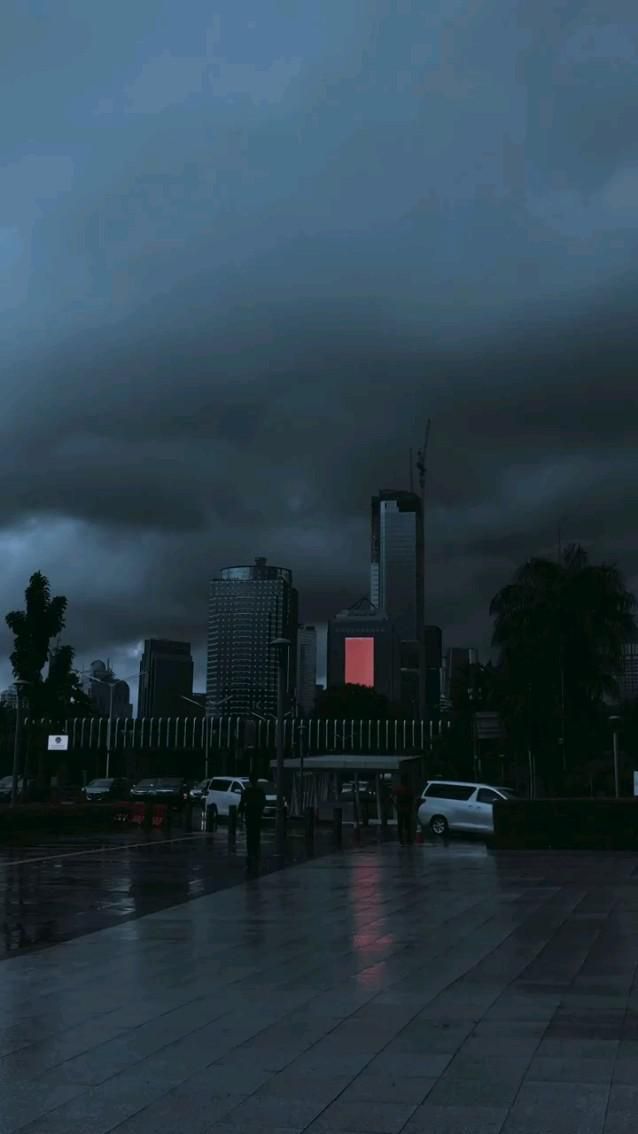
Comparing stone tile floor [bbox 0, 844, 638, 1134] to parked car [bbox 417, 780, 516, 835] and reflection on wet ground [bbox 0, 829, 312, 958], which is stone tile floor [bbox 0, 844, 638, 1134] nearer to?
reflection on wet ground [bbox 0, 829, 312, 958]

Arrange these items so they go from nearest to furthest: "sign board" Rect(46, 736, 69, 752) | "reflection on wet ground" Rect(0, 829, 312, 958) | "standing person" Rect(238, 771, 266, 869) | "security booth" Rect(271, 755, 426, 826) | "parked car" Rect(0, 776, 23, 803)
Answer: "reflection on wet ground" Rect(0, 829, 312, 958)
"standing person" Rect(238, 771, 266, 869)
"security booth" Rect(271, 755, 426, 826)
"parked car" Rect(0, 776, 23, 803)
"sign board" Rect(46, 736, 69, 752)

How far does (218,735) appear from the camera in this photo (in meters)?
83.1

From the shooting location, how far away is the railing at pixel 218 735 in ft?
262

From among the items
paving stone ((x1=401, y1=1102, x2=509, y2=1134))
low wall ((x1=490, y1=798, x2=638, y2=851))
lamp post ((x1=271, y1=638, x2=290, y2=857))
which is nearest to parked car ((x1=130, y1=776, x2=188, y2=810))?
lamp post ((x1=271, y1=638, x2=290, y2=857))

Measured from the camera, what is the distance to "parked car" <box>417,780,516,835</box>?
33.0 meters

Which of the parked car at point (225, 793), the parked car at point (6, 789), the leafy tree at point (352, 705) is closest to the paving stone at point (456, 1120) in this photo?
the parked car at point (225, 793)

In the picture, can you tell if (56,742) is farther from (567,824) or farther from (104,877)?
(104,877)

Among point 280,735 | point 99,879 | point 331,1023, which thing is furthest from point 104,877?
point 331,1023

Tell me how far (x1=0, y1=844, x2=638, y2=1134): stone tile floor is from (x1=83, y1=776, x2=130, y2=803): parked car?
42.4 meters

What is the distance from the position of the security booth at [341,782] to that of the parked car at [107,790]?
10218 mm

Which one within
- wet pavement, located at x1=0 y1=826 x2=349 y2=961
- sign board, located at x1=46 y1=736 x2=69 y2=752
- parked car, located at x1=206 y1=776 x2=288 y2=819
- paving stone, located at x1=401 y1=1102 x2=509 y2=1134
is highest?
sign board, located at x1=46 y1=736 x2=69 y2=752

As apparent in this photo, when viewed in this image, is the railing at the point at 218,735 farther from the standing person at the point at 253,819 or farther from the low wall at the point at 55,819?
the standing person at the point at 253,819

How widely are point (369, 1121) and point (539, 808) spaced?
2055cm

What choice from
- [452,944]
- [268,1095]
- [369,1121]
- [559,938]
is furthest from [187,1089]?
[559,938]
